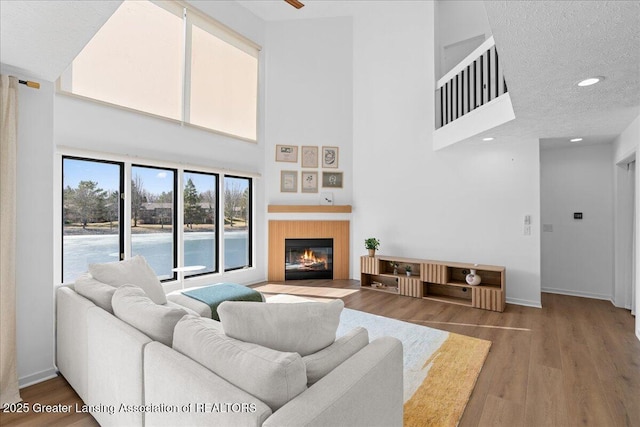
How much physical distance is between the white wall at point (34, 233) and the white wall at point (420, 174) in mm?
4688

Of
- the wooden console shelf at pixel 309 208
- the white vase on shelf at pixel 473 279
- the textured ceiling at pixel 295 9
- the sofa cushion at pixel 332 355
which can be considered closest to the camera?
the sofa cushion at pixel 332 355

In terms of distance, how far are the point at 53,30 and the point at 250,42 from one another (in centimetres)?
442

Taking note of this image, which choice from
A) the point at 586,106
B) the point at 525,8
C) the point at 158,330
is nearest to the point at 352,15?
the point at 586,106

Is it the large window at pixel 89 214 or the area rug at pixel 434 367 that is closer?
the area rug at pixel 434 367

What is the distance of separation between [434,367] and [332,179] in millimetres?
4157

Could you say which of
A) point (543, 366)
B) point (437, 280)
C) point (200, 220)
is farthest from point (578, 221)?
point (200, 220)

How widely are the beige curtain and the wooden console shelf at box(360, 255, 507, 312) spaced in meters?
4.49

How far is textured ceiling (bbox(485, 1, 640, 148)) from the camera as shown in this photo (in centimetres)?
164

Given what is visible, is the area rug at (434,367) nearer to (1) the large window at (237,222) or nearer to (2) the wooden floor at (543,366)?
(2) the wooden floor at (543,366)

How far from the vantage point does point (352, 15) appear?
631cm

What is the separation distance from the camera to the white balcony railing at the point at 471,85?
373cm

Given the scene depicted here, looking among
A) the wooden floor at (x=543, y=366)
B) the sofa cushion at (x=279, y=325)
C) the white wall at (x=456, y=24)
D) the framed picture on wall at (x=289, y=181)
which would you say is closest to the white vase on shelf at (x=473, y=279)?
the wooden floor at (x=543, y=366)

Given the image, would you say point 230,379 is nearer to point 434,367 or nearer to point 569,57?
point 434,367

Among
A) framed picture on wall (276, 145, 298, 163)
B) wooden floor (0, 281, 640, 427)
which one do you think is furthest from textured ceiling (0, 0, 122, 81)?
framed picture on wall (276, 145, 298, 163)
